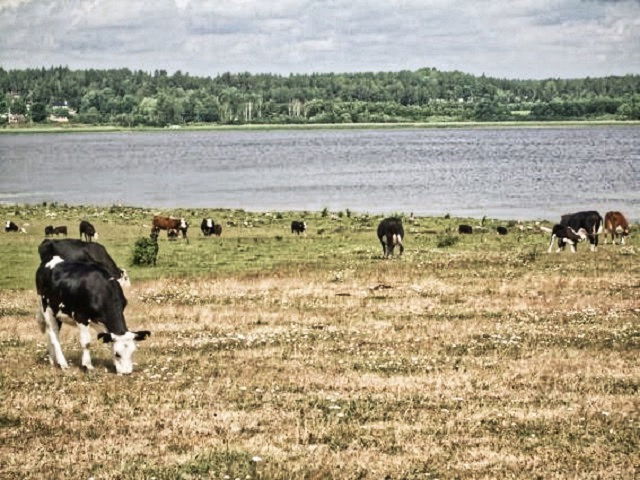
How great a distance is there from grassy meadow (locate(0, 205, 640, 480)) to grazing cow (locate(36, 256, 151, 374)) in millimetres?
499

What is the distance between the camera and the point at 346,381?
765 inches

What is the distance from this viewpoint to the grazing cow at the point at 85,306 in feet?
65.9

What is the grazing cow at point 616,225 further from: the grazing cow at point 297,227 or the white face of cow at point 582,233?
the grazing cow at point 297,227

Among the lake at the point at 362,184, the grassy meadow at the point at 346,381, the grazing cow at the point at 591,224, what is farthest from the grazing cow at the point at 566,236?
the lake at the point at 362,184

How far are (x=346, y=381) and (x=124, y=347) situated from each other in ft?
14.5

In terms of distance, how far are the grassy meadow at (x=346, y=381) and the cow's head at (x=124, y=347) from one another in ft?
0.77

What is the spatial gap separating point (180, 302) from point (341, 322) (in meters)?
6.73

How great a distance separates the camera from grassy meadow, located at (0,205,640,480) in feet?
47.1

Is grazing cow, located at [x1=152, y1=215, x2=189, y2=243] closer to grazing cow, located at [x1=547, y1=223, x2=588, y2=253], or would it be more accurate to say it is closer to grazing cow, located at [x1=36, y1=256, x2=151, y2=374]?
grazing cow, located at [x1=547, y1=223, x2=588, y2=253]

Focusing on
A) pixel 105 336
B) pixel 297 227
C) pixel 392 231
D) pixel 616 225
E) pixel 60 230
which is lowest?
pixel 60 230

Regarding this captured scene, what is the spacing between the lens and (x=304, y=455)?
1448cm

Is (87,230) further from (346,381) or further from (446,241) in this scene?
(346,381)

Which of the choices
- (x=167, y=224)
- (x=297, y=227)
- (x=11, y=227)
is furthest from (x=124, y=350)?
(x=11, y=227)

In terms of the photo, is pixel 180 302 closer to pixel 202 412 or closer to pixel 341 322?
pixel 341 322
